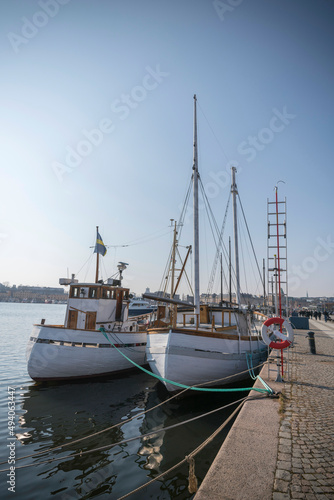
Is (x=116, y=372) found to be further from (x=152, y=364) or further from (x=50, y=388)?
(x=152, y=364)

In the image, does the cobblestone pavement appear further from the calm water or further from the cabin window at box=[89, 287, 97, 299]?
the cabin window at box=[89, 287, 97, 299]

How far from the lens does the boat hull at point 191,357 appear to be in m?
10.2

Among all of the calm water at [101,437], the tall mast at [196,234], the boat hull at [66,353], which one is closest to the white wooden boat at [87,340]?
the boat hull at [66,353]

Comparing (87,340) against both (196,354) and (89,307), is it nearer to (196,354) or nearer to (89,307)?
(89,307)

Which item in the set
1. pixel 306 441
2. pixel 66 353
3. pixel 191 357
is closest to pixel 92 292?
pixel 66 353

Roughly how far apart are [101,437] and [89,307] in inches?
341

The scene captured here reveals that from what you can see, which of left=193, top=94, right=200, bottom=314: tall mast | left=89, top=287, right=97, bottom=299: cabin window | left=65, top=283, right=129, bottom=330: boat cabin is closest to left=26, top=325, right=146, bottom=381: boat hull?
left=65, top=283, right=129, bottom=330: boat cabin

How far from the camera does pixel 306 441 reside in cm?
478

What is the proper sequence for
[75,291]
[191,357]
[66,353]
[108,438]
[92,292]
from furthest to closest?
[75,291], [92,292], [66,353], [191,357], [108,438]

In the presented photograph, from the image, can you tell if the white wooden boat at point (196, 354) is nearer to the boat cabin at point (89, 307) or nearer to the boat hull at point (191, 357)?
the boat hull at point (191, 357)

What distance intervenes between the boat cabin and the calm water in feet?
11.2

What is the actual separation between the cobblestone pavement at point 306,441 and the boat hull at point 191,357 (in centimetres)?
238

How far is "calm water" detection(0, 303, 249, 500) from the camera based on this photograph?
564 centimetres

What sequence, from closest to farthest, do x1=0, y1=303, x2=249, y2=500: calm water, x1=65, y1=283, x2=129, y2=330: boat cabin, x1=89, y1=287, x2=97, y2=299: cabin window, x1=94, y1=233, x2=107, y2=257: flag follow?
x1=0, y1=303, x2=249, y2=500: calm water, x1=65, y1=283, x2=129, y2=330: boat cabin, x1=89, y1=287, x2=97, y2=299: cabin window, x1=94, y1=233, x2=107, y2=257: flag
